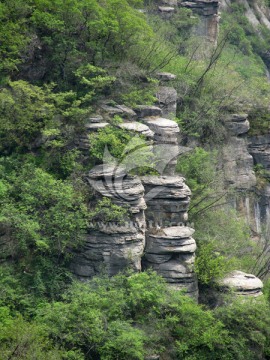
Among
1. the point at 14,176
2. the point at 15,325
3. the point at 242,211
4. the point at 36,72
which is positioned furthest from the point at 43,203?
the point at 242,211

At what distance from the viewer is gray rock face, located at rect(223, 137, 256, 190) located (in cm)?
3397

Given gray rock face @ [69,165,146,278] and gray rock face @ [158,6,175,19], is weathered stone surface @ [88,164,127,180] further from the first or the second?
gray rock face @ [158,6,175,19]

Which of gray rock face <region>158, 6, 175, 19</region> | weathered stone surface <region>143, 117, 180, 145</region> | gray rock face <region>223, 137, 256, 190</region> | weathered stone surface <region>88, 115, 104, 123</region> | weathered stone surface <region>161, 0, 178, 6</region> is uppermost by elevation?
weathered stone surface <region>161, 0, 178, 6</region>

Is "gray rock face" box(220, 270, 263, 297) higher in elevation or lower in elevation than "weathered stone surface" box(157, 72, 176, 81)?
lower

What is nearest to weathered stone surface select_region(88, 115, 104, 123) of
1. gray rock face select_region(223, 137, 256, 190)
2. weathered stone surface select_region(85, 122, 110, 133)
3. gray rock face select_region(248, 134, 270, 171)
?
weathered stone surface select_region(85, 122, 110, 133)

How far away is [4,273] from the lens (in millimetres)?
24688

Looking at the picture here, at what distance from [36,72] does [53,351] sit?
11178 mm

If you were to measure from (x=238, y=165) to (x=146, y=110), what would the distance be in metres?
6.96

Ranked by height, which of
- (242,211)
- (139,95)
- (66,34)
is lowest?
(242,211)

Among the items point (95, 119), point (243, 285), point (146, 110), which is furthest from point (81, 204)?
point (243, 285)

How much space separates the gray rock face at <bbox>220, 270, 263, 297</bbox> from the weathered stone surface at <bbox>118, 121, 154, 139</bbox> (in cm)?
564

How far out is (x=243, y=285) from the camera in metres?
27.0

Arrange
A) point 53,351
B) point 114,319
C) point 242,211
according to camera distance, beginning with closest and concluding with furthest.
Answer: point 53,351 < point 114,319 < point 242,211

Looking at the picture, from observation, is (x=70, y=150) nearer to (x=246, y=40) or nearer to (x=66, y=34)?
(x=66, y=34)
